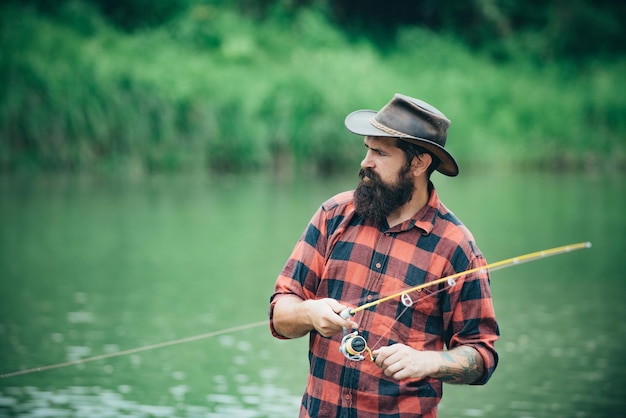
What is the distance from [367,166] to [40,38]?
19607 millimetres

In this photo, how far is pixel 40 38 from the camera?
70.4 ft

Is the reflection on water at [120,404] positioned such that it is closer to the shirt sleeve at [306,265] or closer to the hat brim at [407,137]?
the shirt sleeve at [306,265]

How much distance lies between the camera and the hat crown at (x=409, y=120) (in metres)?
2.90

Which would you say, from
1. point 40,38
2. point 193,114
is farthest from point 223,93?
point 40,38

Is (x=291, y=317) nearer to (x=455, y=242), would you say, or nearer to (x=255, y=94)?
(x=455, y=242)

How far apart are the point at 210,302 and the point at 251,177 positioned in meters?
12.1

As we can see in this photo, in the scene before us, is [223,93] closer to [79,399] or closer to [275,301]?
[79,399]

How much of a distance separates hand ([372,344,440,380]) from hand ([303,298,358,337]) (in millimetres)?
117

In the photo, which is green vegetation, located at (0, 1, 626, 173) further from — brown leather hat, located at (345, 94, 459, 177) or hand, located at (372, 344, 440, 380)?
hand, located at (372, 344, 440, 380)

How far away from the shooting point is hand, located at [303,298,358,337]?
2727mm

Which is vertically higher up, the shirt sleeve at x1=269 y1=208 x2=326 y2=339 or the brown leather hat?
the brown leather hat

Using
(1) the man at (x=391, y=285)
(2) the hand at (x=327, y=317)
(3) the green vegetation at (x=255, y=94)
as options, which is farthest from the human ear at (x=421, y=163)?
(3) the green vegetation at (x=255, y=94)

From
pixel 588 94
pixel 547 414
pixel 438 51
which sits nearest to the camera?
pixel 547 414

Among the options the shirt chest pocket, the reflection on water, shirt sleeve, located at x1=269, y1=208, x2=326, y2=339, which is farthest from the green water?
the shirt chest pocket
